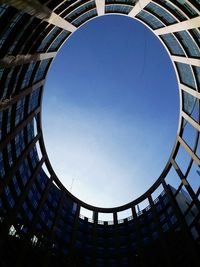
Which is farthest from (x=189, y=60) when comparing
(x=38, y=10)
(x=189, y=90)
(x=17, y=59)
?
(x=17, y=59)

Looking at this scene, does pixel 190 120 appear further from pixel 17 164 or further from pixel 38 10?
pixel 17 164

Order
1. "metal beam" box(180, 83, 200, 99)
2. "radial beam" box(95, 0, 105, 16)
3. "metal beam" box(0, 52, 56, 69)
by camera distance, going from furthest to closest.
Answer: "radial beam" box(95, 0, 105, 16) < "metal beam" box(180, 83, 200, 99) < "metal beam" box(0, 52, 56, 69)

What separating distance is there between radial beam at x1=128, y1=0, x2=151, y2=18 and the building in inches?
6.5

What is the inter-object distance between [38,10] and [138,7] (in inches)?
531

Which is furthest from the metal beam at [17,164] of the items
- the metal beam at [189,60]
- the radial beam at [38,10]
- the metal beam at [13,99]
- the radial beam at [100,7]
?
the metal beam at [189,60]

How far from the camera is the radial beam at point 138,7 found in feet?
86.9

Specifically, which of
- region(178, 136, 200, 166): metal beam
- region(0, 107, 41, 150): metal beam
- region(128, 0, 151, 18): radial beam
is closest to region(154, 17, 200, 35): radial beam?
region(128, 0, 151, 18): radial beam

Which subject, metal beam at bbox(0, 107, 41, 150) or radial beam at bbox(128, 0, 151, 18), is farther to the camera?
radial beam at bbox(128, 0, 151, 18)

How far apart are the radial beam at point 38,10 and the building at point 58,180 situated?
13cm

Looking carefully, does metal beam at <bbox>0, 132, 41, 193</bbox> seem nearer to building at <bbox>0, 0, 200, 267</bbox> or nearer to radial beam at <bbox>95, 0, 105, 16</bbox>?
building at <bbox>0, 0, 200, 267</bbox>

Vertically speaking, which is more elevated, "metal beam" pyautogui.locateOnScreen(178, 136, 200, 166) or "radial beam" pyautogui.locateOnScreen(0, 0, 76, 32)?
"radial beam" pyautogui.locateOnScreen(0, 0, 76, 32)

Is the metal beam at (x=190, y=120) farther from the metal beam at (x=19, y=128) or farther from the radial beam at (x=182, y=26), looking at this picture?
the metal beam at (x=19, y=128)

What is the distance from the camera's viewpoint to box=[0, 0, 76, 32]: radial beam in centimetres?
1612

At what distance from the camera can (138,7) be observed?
28.1 metres
